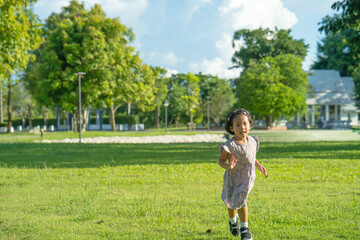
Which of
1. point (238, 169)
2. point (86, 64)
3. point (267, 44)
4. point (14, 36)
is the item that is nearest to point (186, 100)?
point (267, 44)

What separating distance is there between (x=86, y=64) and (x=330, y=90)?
47.1 m

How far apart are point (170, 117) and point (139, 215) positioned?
6003 centimetres

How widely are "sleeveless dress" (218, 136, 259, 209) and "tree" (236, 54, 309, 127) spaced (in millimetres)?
45039

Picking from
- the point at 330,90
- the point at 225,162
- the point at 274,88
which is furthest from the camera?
the point at 330,90

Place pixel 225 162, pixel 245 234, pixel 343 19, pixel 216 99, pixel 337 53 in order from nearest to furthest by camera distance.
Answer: pixel 245 234
pixel 225 162
pixel 343 19
pixel 216 99
pixel 337 53

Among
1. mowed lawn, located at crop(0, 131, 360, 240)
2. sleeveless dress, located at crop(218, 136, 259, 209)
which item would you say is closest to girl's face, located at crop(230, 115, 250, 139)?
sleeveless dress, located at crop(218, 136, 259, 209)

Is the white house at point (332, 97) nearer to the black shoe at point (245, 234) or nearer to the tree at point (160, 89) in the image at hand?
the tree at point (160, 89)

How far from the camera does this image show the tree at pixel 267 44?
58156mm

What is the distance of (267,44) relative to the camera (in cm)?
5881

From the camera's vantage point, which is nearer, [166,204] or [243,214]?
[243,214]

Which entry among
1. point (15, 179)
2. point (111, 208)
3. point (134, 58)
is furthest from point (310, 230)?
point (134, 58)

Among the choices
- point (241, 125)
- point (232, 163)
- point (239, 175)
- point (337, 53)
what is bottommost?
point (239, 175)

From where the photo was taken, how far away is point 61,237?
13.5 ft

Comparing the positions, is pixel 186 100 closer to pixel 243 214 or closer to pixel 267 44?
pixel 267 44
